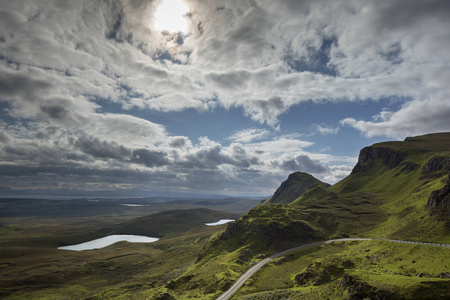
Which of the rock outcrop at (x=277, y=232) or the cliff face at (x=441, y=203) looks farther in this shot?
the rock outcrop at (x=277, y=232)

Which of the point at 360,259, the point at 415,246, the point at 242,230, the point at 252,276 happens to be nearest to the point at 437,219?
the point at 415,246

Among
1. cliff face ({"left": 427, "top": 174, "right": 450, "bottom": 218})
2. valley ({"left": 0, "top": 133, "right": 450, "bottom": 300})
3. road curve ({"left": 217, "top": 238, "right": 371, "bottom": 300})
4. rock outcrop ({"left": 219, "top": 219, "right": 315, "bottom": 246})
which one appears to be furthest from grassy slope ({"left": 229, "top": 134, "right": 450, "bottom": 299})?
rock outcrop ({"left": 219, "top": 219, "right": 315, "bottom": 246})

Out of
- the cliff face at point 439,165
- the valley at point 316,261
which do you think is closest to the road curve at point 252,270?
the valley at point 316,261

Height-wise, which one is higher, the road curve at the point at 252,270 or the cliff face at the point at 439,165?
the cliff face at the point at 439,165

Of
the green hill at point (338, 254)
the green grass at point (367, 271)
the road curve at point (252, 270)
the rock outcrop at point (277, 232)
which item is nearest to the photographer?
the green grass at point (367, 271)

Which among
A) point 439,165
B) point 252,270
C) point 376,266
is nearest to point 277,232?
point 252,270

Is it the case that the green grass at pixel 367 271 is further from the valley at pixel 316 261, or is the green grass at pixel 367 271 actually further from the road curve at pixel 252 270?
the road curve at pixel 252 270

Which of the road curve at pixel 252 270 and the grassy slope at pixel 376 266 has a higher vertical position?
the grassy slope at pixel 376 266

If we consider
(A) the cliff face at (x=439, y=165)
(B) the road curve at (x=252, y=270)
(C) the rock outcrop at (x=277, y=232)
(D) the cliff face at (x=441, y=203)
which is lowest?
(B) the road curve at (x=252, y=270)

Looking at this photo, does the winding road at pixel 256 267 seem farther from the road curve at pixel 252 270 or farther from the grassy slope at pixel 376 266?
the grassy slope at pixel 376 266

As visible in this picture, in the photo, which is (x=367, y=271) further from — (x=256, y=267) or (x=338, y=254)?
(x=256, y=267)

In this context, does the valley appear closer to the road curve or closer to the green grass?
the green grass

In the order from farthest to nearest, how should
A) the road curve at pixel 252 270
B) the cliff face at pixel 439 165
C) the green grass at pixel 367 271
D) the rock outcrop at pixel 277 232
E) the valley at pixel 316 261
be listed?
the cliff face at pixel 439 165 < the rock outcrop at pixel 277 232 < the road curve at pixel 252 270 < the valley at pixel 316 261 < the green grass at pixel 367 271

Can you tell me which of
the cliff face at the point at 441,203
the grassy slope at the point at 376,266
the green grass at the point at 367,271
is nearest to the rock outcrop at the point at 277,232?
the grassy slope at the point at 376,266
